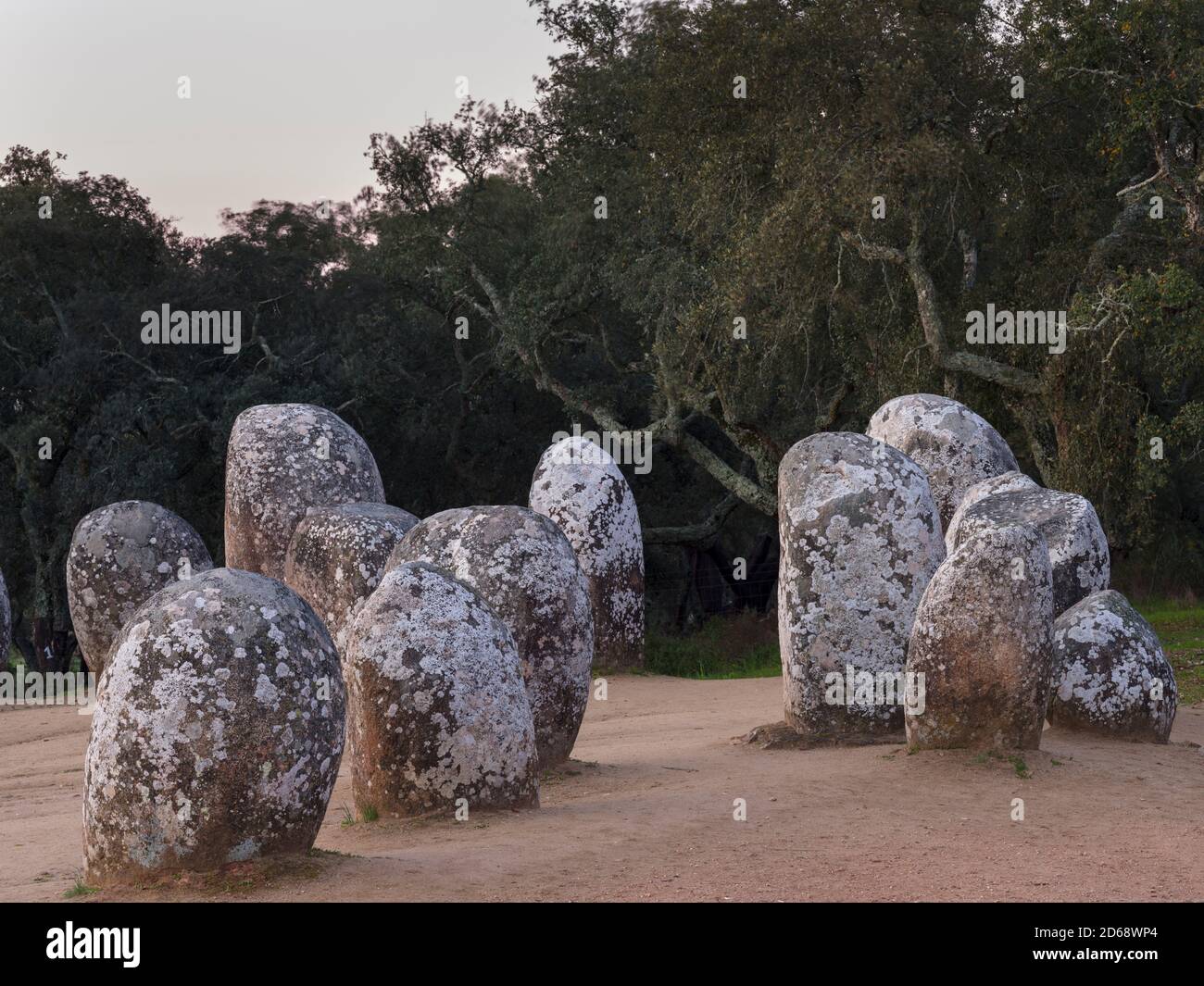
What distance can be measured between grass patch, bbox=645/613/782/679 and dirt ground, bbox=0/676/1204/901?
6720 mm

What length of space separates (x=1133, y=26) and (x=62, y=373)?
51.9ft

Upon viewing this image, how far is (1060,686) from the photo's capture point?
10.3 meters

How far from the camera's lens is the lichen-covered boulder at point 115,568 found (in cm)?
1484

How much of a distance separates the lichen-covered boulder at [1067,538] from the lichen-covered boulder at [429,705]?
16.8ft

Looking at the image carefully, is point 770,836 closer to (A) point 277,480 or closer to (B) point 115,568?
(A) point 277,480

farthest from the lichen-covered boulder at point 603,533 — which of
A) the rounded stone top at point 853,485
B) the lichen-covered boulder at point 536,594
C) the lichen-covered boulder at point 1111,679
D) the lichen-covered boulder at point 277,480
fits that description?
the lichen-covered boulder at point 1111,679

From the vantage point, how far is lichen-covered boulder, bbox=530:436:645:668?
51.9 feet

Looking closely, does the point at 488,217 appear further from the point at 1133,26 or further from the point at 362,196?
the point at 1133,26

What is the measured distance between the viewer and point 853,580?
33.8 ft

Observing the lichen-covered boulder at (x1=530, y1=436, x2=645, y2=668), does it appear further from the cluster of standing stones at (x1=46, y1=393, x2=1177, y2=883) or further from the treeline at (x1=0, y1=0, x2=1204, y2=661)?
the treeline at (x1=0, y1=0, x2=1204, y2=661)

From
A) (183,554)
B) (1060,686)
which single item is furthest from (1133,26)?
(183,554)

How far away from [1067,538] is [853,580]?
2.52m

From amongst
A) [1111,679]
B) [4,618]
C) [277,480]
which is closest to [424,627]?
[1111,679]

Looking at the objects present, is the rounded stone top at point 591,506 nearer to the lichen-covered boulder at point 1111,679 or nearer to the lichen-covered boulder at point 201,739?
the lichen-covered boulder at point 1111,679
